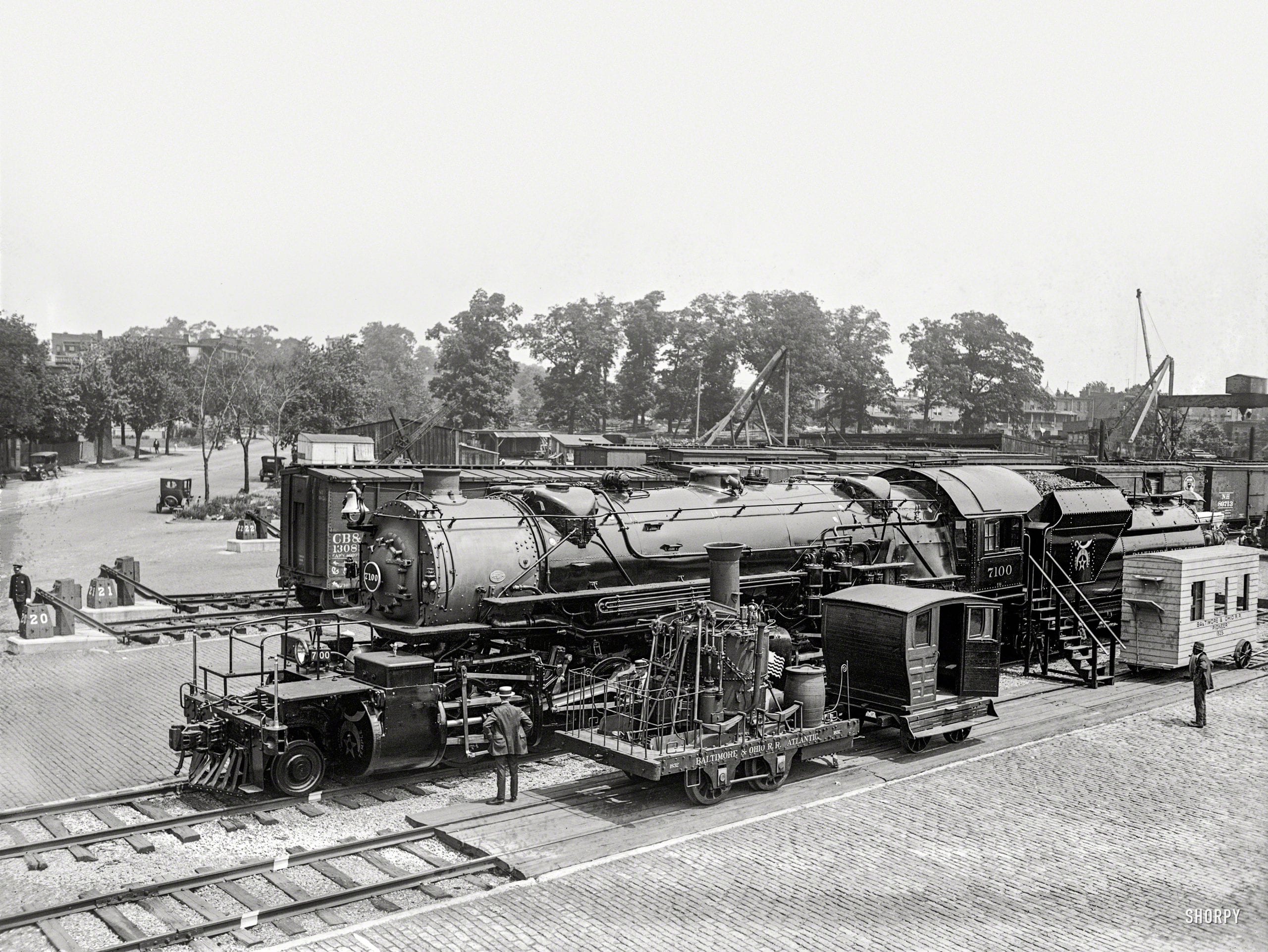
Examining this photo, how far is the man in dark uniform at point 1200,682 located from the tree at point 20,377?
1207 inches

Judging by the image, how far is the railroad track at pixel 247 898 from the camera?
823 centimetres

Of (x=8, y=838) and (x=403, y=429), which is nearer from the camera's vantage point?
(x=8, y=838)

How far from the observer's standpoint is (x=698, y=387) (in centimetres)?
4975

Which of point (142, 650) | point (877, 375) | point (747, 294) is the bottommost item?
point (142, 650)

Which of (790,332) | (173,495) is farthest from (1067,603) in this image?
(173,495)

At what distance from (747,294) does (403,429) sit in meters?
19.0

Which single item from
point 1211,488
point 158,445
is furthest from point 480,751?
point 158,445

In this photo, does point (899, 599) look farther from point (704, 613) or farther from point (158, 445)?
point (158, 445)

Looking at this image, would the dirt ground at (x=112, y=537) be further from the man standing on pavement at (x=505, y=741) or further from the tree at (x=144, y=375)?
the man standing on pavement at (x=505, y=741)

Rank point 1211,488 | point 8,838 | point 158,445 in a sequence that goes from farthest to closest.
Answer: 1. point 158,445
2. point 1211,488
3. point 8,838

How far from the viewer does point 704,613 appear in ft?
39.6

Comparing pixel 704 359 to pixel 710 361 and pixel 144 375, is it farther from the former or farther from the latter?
pixel 144 375

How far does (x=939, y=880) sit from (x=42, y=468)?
4869cm

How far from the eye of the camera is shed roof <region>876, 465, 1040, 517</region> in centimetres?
1841
